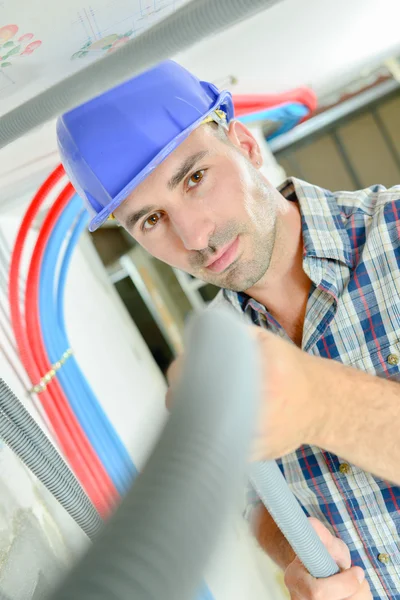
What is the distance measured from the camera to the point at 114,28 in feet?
2.20

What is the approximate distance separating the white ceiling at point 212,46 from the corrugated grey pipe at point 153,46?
3.2 inches

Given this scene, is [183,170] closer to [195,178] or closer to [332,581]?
[195,178]

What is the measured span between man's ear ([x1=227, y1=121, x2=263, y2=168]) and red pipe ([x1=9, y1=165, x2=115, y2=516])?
1.33 ft

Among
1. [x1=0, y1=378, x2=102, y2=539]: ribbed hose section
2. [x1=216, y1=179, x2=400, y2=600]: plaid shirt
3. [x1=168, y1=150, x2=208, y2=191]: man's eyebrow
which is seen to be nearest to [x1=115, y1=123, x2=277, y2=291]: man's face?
[x1=168, y1=150, x2=208, y2=191]: man's eyebrow

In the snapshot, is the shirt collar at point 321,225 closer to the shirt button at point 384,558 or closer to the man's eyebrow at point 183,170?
the man's eyebrow at point 183,170

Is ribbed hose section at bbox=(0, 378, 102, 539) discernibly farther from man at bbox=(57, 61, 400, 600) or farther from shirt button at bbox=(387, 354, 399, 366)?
shirt button at bbox=(387, 354, 399, 366)

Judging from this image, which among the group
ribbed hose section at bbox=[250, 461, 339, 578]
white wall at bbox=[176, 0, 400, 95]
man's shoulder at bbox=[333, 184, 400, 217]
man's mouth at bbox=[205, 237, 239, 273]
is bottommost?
ribbed hose section at bbox=[250, 461, 339, 578]

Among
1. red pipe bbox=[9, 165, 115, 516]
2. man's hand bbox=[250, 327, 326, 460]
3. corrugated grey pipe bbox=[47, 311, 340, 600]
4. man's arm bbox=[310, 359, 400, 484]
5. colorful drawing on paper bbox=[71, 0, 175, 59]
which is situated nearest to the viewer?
corrugated grey pipe bbox=[47, 311, 340, 600]

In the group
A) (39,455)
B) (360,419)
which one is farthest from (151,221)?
(360,419)

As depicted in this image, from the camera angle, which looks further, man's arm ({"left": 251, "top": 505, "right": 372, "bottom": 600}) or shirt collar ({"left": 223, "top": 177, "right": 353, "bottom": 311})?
shirt collar ({"left": 223, "top": 177, "right": 353, "bottom": 311})

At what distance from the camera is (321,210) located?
3.35 feet

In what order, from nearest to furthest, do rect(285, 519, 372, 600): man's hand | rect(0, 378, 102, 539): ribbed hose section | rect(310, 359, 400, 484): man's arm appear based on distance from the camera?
rect(310, 359, 400, 484): man's arm
rect(0, 378, 102, 539): ribbed hose section
rect(285, 519, 372, 600): man's hand

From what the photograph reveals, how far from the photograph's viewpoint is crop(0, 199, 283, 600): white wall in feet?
2.86

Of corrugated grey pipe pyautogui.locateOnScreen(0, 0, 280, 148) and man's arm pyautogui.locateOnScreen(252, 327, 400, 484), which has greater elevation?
corrugated grey pipe pyautogui.locateOnScreen(0, 0, 280, 148)
